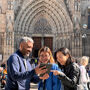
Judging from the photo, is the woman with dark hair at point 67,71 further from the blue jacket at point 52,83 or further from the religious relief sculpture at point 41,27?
the religious relief sculpture at point 41,27

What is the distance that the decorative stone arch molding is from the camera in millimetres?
20922

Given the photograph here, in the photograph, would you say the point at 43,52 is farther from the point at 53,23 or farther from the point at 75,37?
the point at 53,23

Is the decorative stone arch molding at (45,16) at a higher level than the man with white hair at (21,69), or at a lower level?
higher

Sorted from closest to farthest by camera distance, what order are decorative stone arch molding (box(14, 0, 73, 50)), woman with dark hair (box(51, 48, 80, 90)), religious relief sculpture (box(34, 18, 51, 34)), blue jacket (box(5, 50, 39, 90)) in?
blue jacket (box(5, 50, 39, 90)) → woman with dark hair (box(51, 48, 80, 90)) → decorative stone arch molding (box(14, 0, 73, 50)) → religious relief sculpture (box(34, 18, 51, 34))

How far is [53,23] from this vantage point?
71.7 feet

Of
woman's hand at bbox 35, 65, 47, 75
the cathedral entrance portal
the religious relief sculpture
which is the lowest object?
the cathedral entrance portal

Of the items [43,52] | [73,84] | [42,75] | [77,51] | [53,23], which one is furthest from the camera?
[53,23]

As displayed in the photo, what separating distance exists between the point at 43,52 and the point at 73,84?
851 mm

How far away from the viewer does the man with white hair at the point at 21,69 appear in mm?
3143

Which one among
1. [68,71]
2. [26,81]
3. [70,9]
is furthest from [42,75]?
[70,9]

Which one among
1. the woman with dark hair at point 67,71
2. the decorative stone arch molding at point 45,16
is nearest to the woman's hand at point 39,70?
the woman with dark hair at point 67,71

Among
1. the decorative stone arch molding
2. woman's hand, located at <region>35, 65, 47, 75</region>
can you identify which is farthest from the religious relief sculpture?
woman's hand, located at <region>35, 65, 47, 75</region>

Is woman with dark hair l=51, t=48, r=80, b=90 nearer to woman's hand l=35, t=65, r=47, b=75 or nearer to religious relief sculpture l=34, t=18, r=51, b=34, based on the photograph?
woman's hand l=35, t=65, r=47, b=75

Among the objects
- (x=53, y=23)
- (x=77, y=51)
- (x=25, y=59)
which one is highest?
(x=53, y=23)
